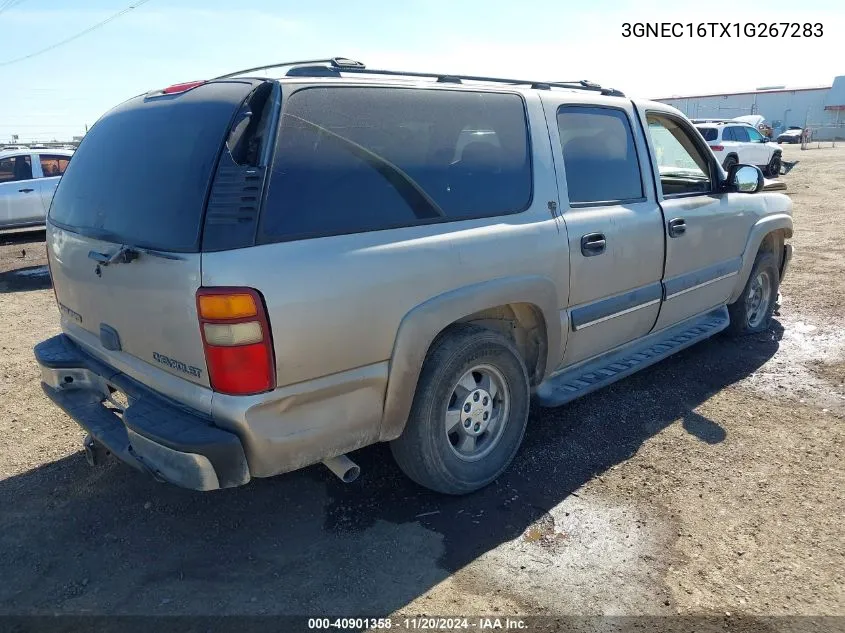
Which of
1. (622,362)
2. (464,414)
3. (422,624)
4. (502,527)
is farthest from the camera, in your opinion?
(622,362)

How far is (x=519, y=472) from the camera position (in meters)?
3.50

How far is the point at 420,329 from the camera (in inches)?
107

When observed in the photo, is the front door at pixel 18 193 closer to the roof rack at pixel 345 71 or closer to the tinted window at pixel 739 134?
the roof rack at pixel 345 71

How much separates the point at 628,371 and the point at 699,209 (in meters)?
1.28

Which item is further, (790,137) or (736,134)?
(790,137)

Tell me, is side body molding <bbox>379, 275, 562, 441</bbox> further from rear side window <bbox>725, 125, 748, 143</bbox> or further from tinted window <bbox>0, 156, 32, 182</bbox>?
rear side window <bbox>725, 125, 748, 143</bbox>

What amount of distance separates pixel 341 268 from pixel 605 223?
1817mm

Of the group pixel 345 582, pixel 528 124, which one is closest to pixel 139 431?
pixel 345 582

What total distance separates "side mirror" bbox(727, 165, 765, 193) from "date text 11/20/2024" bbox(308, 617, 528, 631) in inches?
142

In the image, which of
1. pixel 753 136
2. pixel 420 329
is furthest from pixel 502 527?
pixel 753 136

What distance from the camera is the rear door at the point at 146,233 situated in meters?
2.39

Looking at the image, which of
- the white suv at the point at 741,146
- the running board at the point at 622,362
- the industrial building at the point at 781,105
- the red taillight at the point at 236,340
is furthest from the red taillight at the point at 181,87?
the industrial building at the point at 781,105

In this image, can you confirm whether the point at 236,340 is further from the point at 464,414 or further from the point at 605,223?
the point at 605,223

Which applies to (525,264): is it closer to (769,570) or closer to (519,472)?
(519,472)
